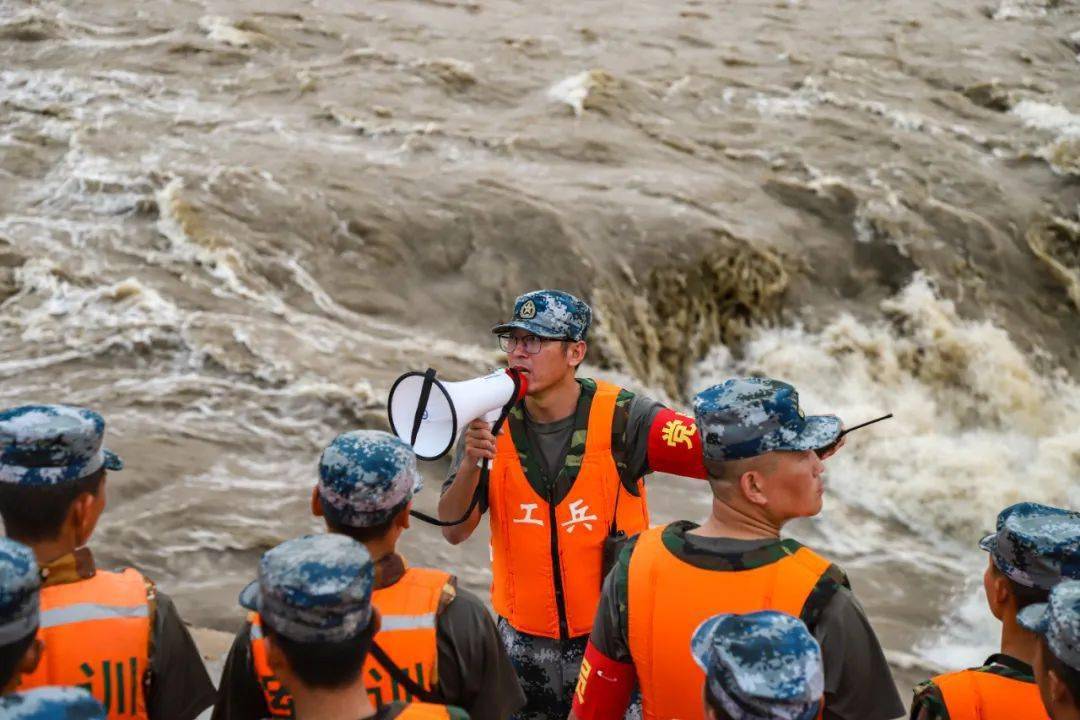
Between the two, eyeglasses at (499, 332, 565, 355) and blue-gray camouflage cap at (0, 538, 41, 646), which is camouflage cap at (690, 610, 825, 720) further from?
eyeglasses at (499, 332, 565, 355)

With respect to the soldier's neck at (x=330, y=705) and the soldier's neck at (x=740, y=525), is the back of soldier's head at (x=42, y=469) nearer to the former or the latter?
the soldier's neck at (x=330, y=705)

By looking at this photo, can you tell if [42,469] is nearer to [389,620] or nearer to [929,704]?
[389,620]

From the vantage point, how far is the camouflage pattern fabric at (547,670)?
10.9 ft

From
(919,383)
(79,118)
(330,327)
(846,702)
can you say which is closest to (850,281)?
(919,383)

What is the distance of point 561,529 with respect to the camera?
3.24m

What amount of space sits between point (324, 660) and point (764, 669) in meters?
0.73

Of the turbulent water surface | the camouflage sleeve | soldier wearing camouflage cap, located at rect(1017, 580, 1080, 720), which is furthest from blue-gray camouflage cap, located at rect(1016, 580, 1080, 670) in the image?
the turbulent water surface

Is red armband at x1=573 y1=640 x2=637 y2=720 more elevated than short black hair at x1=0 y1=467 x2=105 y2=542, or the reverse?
short black hair at x1=0 y1=467 x2=105 y2=542

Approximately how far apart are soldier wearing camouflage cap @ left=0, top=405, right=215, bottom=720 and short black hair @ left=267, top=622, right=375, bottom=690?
0.54 metres

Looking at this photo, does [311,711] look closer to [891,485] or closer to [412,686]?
[412,686]

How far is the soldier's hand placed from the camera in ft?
10.4

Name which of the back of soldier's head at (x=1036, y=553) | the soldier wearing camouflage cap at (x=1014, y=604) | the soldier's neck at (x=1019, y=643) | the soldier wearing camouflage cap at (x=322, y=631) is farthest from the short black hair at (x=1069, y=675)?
the soldier wearing camouflage cap at (x=322, y=631)

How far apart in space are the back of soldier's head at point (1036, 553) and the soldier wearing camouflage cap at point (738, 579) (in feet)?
1.09

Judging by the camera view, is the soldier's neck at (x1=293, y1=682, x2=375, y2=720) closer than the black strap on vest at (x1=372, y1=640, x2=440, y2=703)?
Yes
